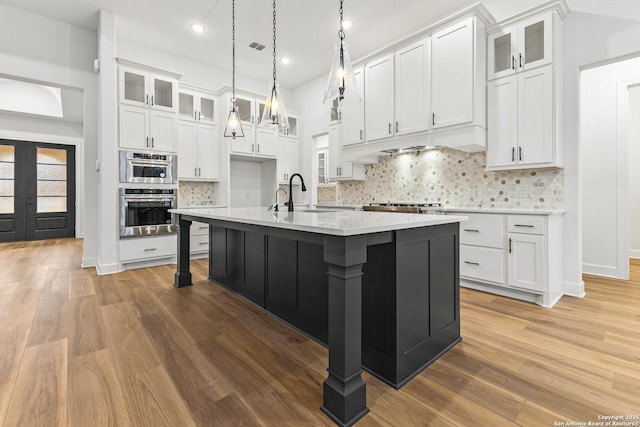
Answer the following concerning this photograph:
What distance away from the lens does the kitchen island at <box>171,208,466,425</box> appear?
136 cm

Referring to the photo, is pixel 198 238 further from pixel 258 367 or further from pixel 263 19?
pixel 258 367

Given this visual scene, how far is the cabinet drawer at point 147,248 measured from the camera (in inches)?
163

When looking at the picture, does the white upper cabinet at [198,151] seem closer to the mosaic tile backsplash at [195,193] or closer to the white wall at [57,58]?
the mosaic tile backsplash at [195,193]

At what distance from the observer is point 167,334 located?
7.22 feet

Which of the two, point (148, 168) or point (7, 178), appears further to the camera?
point (7, 178)

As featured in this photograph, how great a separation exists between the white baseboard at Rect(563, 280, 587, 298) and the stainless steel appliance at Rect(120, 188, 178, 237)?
14.8 ft

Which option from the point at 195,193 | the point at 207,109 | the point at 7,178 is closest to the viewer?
the point at 207,109

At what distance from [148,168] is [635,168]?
704cm

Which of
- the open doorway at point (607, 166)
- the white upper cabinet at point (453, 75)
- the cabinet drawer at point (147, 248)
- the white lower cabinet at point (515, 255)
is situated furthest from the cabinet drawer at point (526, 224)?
the cabinet drawer at point (147, 248)

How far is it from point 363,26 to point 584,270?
14.5 feet

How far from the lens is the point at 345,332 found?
1361mm

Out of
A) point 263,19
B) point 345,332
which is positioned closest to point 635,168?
point 345,332

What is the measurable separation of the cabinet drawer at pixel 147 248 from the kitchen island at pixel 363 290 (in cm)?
253

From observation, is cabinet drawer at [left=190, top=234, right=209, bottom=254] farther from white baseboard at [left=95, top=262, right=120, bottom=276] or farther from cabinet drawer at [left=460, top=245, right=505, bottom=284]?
cabinet drawer at [left=460, top=245, right=505, bottom=284]
